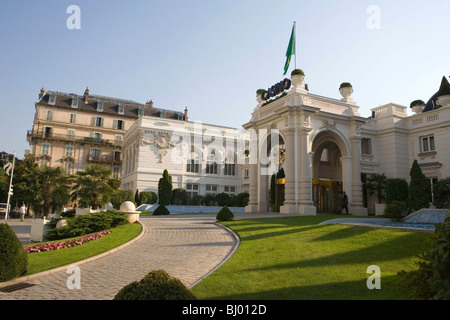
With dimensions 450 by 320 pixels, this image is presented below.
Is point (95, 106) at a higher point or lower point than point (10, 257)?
higher

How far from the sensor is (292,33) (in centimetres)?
2928

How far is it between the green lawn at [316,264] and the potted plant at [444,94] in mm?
23143

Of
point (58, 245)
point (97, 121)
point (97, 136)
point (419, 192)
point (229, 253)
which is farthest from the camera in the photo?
point (97, 121)

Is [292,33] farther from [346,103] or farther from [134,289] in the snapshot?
[134,289]

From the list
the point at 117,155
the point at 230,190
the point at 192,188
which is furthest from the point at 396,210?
the point at 117,155

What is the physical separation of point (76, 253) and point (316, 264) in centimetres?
830

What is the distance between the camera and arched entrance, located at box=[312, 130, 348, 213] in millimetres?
27611

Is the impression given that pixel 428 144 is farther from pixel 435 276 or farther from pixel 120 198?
pixel 120 198

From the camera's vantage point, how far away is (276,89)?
94.9 ft

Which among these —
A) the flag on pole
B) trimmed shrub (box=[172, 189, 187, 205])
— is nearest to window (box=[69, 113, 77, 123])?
trimmed shrub (box=[172, 189, 187, 205])

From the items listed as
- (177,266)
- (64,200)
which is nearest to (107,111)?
(64,200)

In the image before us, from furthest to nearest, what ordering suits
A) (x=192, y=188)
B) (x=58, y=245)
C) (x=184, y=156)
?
(x=192, y=188) → (x=184, y=156) → (x=58, y=245)

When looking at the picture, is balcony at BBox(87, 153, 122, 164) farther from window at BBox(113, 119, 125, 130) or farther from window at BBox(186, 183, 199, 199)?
window at BBox(186, 183, 199, 199)
